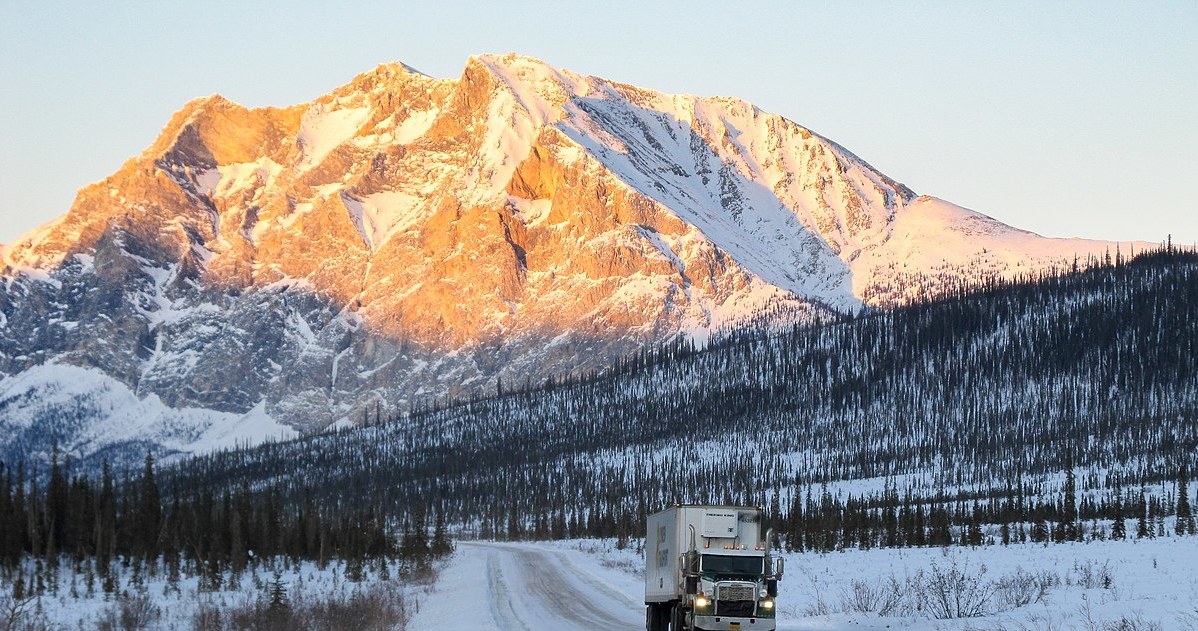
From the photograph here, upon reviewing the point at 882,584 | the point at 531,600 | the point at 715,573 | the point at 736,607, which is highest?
the point at 715,573

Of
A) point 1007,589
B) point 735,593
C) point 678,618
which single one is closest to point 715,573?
point 735,593

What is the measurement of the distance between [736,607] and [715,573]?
3.27 ft

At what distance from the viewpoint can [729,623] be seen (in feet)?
Answer: 110

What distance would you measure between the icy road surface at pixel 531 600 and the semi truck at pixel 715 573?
344cm

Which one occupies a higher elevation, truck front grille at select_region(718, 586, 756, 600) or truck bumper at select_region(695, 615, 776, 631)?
truck front grille at select_region(718, 586, 756, 600)

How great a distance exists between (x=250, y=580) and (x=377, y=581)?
21.7 feet

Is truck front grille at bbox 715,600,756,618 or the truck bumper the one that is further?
truck front grille at bbox 715,600,756,618

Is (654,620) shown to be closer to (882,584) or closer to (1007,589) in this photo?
(1007,589)

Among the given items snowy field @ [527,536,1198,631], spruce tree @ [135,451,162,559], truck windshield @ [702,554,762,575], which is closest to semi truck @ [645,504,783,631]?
truck windshield @ [702,554,762,575]

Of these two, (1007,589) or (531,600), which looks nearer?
(1007,589)

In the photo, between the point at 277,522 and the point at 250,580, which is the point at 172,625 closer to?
the point at 250,580

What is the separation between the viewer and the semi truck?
33.6 metres

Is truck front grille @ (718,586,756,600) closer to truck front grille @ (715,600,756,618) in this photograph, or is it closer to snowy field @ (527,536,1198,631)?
truck front grille @ (715,600,756,618)

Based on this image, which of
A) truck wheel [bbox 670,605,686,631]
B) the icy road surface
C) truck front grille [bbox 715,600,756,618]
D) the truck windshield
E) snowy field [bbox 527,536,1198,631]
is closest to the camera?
snowy field [bbox 527,536,1198,631]
